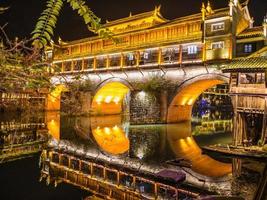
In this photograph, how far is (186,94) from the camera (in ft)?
108

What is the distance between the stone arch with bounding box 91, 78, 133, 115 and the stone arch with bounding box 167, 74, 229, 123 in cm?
886

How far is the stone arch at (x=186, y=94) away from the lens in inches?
1143

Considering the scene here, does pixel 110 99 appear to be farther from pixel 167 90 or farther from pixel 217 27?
pixel 217 27

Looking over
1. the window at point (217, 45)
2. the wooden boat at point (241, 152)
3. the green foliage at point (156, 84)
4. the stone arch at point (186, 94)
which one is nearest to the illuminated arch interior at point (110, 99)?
the green foliage at point (156, 84)

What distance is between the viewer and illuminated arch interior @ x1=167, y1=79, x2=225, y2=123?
31.2 m

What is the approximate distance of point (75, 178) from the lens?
12.8 meters

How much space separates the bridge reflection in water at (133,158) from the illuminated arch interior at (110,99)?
15.4 meters

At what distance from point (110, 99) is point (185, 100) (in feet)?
48.4

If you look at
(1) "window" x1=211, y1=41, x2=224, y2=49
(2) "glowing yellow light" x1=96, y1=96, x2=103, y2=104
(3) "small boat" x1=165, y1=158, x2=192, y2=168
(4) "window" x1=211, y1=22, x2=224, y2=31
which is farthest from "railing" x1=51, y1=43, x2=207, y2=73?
(3) "small boat" x1=165, y1=158, x2=192, y2=168

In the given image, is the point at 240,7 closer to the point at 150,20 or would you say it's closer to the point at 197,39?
the point at 197,39

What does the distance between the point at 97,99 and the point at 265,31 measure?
25033 mm

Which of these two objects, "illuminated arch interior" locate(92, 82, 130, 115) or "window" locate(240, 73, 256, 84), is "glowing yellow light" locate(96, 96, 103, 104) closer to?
"illuminated arch interior" locate(92, 82, 130, 115)

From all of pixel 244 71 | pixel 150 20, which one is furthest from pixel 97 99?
pixel 244 71

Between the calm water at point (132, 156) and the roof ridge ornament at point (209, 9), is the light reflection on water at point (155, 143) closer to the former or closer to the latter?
the calm water at point (132, 156)
